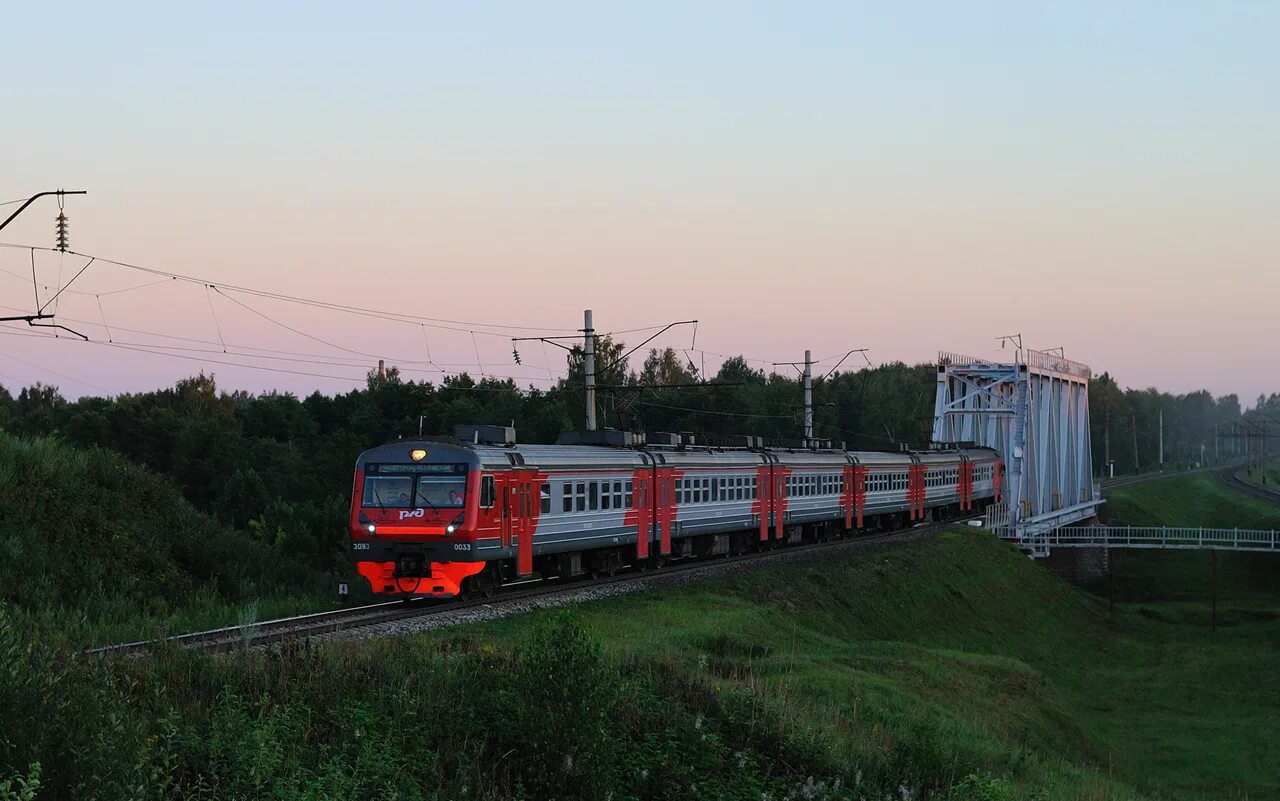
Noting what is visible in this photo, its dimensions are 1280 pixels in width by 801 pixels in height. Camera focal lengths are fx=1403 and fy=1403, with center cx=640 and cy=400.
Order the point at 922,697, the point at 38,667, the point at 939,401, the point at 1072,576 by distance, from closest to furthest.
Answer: the point at 38,667, the point at 922,697, the point at 1072,576, the point at 939,401

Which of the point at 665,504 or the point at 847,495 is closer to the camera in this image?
the point at 665,504

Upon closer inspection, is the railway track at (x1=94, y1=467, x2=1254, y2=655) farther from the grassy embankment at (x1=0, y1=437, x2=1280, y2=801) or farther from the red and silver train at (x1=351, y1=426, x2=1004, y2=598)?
the grassy embankment at (x1=0, y1=437, x2=1280, y2=801)

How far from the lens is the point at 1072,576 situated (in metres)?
82.2

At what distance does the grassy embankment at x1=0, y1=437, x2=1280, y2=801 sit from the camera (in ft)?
36.5

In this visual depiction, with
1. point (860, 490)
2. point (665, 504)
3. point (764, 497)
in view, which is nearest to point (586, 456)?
point (665, 504)

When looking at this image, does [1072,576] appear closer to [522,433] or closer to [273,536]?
[522,433]

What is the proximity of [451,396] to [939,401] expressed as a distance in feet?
102

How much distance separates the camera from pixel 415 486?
2552cm

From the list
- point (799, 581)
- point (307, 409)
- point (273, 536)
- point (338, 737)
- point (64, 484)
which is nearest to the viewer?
point (338, 737)

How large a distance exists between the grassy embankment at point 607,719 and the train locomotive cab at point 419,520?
2.35 metres

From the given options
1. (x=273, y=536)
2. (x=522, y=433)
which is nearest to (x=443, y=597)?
(x=273, y=536)

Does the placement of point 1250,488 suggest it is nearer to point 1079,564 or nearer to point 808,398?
point 1079,564

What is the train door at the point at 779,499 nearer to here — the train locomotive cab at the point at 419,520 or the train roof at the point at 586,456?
the train roof at the point at 586,456

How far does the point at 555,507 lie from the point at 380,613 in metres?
5.85
